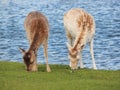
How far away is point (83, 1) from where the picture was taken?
70.4 metres

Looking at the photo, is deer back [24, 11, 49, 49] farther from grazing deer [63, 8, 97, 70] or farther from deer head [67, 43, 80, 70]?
deer head [67, 43, 80, 70]

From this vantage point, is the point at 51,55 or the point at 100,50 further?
the point at 100,50

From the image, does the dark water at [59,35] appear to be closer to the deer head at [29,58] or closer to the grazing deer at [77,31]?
the grazing deer at [77,31]

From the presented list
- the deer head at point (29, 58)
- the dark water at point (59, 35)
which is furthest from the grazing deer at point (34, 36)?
the dark water at point (59, 35)

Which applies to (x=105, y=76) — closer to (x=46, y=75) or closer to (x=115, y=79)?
(x=115, y=79)

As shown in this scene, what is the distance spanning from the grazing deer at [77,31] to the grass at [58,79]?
2.01ft

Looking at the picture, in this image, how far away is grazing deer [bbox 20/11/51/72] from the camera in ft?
58.3

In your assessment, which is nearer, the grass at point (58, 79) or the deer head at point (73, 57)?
the grass at point (58, 79)

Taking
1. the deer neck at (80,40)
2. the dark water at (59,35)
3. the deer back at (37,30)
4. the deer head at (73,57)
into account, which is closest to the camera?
the deer back at (37,30)

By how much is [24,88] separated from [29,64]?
95.7 inches

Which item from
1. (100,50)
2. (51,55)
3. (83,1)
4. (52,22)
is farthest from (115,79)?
(83,1)

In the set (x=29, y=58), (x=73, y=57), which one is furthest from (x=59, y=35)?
(x=29, y=58)

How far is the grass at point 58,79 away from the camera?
15625 mm

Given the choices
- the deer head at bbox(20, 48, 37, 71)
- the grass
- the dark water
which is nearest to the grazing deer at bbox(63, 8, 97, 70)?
the grass
